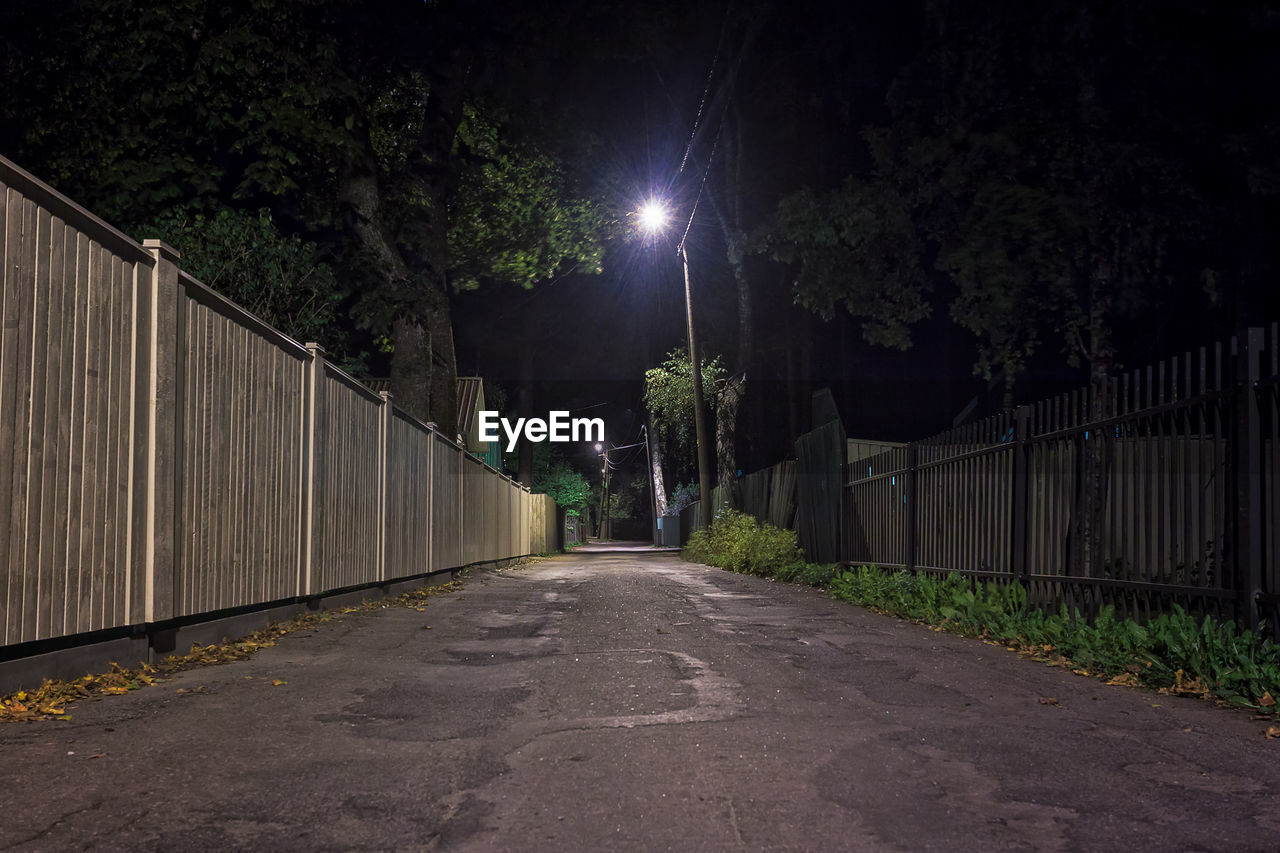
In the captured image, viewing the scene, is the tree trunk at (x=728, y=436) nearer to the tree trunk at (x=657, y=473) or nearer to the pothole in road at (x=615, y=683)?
the pothole in road at (x=615, y=683)

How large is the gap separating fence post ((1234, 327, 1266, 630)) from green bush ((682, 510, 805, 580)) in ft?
36.2

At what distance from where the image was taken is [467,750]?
4.34m

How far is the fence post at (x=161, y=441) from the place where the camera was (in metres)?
6.15

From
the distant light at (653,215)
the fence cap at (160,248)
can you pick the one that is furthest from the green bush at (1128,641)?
the distant light at (653,215)

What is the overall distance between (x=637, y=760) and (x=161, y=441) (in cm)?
375

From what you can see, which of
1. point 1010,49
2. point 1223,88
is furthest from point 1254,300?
point 1010,49

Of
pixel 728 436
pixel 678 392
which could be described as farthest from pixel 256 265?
pixel 678 392

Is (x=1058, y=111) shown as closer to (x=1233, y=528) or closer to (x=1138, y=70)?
(x=1138, y=70)

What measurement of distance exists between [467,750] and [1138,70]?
1387 cm

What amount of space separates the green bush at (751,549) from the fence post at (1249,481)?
36.2ft

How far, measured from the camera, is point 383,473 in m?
12.0

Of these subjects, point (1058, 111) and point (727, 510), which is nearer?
point (1058, 111)

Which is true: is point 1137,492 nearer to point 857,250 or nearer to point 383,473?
point 383,473

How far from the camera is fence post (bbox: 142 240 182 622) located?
6.15m
